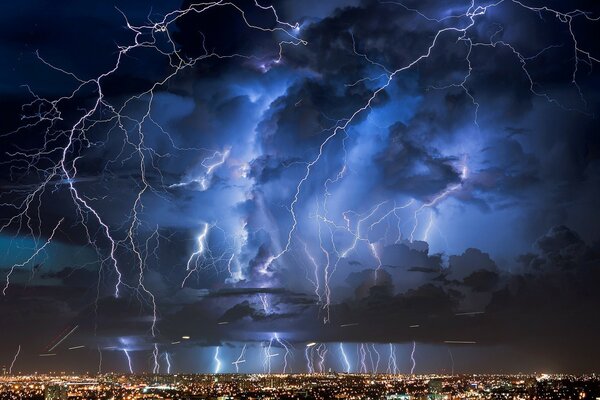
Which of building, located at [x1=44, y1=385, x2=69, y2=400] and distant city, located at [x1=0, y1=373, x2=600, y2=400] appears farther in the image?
distant city, located at [x1=0, y1=373, x2=600, y2=400]

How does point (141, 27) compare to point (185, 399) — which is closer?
point (141, 27)

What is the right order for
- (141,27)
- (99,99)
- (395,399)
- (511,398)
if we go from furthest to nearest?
(511,398)
(395,399)
(99,99)
(141,27)

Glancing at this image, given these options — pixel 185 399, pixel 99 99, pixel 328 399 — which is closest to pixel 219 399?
pixel 185 399

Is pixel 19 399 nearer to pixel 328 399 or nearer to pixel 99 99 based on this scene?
pixel 328 399

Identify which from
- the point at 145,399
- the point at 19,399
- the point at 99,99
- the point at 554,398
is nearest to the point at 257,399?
the point at 145,399

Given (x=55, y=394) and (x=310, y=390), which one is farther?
(x=310, y=390)

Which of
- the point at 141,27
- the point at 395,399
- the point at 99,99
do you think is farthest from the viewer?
the point at 395,399

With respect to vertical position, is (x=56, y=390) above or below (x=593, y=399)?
above

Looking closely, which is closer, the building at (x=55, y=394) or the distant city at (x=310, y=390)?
the building at (x=55, y=394)

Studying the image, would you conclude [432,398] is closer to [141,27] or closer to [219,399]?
[219,399]

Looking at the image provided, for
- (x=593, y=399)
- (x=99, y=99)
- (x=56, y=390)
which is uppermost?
(x=99, y=99)
